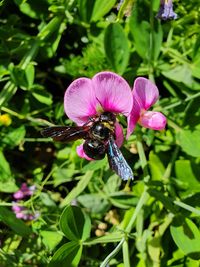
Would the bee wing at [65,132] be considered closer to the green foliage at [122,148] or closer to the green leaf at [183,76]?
the green foliage at [122,148]

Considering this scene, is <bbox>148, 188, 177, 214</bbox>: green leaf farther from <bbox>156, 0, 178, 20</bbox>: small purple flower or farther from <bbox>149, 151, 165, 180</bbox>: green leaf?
<bbox>156, 0, 178, 20</bbox>: small purple flower

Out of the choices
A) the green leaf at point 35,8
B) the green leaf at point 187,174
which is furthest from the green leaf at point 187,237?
the green leaf at point 35,8

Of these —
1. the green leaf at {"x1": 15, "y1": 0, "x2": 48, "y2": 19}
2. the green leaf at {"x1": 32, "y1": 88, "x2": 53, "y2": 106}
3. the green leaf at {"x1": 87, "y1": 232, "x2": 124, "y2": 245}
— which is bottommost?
the green leaf at {"x1": 87, "y1": 232, "x2": 124, "y2": 245}

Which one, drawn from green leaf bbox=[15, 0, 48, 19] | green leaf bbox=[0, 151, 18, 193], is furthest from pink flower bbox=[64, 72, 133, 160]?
green leaf bbox=[15, 0, 48, 19]

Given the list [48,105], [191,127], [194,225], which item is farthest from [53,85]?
[194,225]

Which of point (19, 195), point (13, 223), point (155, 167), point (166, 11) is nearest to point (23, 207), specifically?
point (19, 195)

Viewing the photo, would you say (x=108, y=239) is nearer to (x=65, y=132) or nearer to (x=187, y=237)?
(x=187, y=237)
